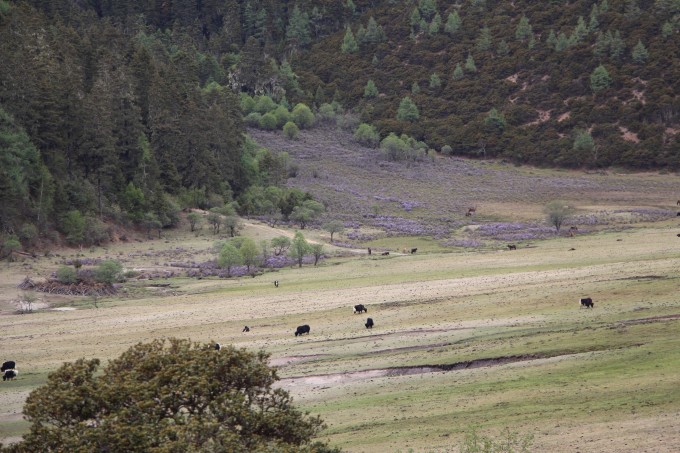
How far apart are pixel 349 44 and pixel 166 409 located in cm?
15543

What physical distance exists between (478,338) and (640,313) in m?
7.18

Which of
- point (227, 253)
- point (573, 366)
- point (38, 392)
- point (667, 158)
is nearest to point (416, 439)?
point (573, 366)

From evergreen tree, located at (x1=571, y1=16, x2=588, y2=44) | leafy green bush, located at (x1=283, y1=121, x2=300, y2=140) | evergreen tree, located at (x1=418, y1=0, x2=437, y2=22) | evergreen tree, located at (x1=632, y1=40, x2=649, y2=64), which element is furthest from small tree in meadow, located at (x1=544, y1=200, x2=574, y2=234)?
evergreen tree, located at (x1=418, y1=0, x2=437, y2=22)

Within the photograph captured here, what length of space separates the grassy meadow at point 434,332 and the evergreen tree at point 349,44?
95.3m

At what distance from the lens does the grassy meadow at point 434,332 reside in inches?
1077

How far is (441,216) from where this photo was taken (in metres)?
105

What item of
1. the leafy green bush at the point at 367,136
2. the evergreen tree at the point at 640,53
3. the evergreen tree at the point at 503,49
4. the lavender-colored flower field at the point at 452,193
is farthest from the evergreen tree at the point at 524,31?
the leafy green bush at the point at 367,136

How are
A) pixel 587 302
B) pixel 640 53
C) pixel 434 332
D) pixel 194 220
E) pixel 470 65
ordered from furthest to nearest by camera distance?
1. pixel 470 65
2. pixel 640 53
3. pixel 194 220
4. pixel 587 302
5. pixel 434 332

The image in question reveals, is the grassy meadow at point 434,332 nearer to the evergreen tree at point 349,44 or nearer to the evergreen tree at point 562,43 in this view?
the evergreen tree at point 562,43

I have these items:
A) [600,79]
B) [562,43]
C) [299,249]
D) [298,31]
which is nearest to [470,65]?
[562,43]

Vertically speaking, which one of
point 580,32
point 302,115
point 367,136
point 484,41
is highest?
point 484,41

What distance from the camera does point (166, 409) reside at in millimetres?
21938

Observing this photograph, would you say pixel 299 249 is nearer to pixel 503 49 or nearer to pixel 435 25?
pixel 503 49

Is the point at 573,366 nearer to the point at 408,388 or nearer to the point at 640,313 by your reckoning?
the point at 408,388
